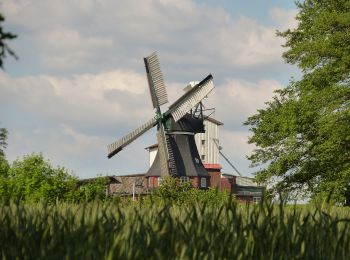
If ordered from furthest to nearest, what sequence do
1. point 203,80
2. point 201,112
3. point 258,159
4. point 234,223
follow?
point 201,112
point 203,80
point 258,159
point 234,223

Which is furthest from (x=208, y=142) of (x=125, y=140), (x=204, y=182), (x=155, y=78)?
(x=155, y=78)

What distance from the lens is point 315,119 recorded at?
40.3 metres

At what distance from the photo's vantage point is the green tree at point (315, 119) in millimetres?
39250

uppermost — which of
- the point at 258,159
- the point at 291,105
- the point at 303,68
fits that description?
the point at 303,68

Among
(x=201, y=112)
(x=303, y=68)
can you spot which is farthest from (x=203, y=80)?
(x=303, y=68)

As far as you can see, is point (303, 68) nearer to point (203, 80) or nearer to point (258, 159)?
point (258, 159)

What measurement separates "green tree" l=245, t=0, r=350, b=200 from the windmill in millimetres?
26925

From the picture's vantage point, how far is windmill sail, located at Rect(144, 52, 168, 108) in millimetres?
68250

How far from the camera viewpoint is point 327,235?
644 cm

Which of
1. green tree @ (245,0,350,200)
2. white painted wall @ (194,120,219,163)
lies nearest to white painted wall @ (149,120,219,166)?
white painted wall @ (194,120,219,163)

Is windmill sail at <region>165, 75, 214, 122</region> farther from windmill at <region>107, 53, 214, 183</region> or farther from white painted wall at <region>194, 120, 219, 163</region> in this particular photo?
white painted wall at <region>194, 120, 219, 163</region>

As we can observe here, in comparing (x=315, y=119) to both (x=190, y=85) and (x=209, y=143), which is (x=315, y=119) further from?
(x=209, y=143)

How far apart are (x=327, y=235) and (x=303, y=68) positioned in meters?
36.5

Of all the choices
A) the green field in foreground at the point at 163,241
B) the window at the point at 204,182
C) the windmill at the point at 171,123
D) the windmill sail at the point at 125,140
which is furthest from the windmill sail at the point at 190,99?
the green field in foreground at the point at 163,241
